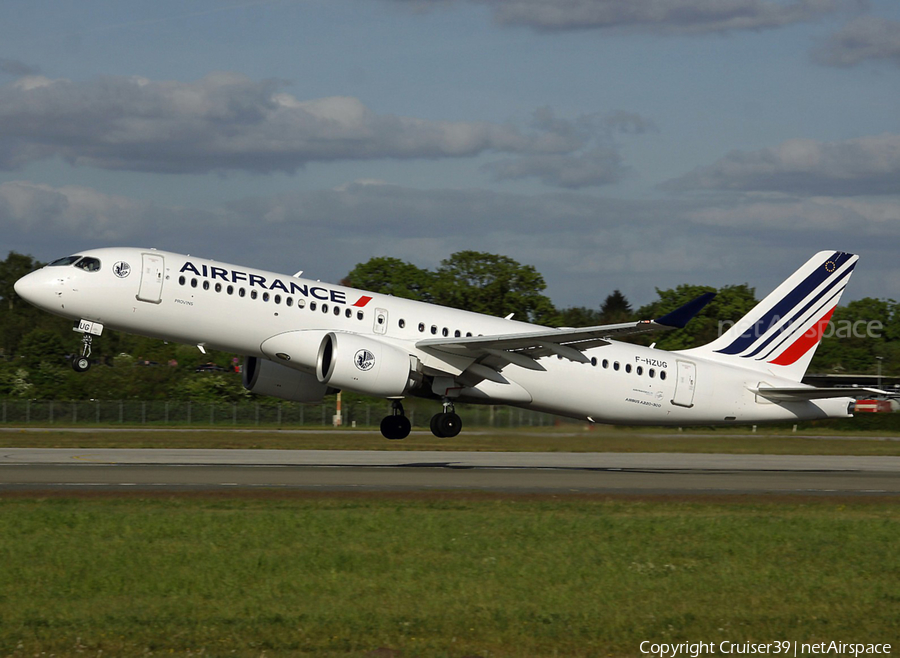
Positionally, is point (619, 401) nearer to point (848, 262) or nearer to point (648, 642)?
point (848, 262)

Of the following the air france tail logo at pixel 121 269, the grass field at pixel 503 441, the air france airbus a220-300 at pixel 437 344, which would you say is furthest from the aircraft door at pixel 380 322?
the air france tail logo at pixel 121 269

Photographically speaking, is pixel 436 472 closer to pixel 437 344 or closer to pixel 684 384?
pixel 437 344

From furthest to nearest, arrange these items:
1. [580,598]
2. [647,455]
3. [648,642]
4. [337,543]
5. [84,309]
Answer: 1. [647,455]
2. [84,309]
3. [337,543]
4. [580,598]
5. [648,642]

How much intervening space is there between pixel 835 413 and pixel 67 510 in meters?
26.0

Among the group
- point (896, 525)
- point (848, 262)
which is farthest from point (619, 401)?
point (896, 525)

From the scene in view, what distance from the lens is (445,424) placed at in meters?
33.6

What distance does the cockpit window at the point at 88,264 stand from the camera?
30375 millimetres

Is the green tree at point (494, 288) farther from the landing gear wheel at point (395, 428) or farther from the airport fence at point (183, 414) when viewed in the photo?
the landing gear wheel at point (395, 428)

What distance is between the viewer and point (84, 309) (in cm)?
3023

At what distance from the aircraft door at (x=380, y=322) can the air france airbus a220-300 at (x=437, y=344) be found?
0.14 ft

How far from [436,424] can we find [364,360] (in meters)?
4.28

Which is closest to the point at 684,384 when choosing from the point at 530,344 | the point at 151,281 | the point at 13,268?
the point at 530,344

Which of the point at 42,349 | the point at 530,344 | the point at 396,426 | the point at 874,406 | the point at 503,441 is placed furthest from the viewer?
the point at 42,349

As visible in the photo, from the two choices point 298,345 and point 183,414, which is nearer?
point 298,345
